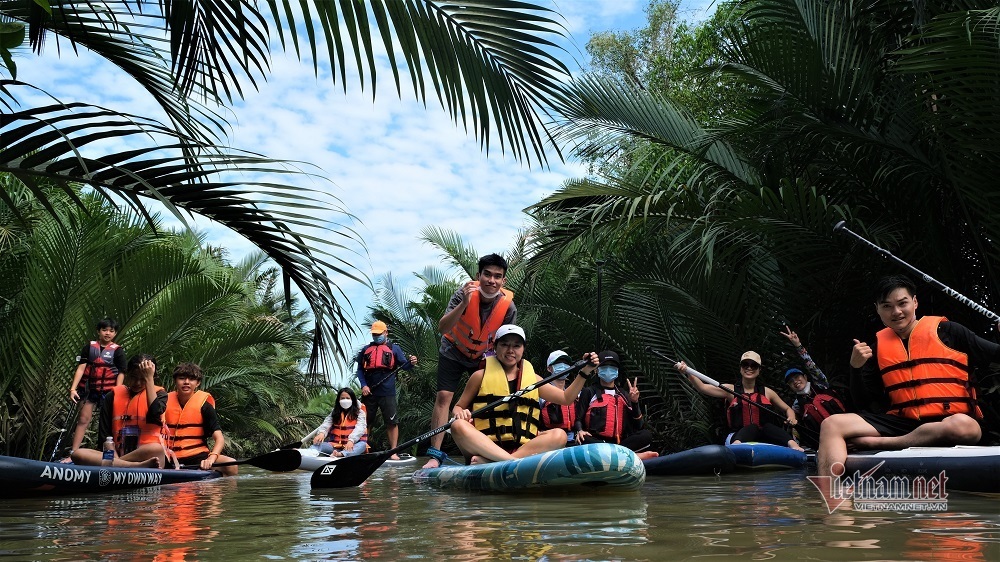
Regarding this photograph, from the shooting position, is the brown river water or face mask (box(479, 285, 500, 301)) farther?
face mask (box(479, 285, 500, 301))

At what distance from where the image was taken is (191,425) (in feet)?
31.3

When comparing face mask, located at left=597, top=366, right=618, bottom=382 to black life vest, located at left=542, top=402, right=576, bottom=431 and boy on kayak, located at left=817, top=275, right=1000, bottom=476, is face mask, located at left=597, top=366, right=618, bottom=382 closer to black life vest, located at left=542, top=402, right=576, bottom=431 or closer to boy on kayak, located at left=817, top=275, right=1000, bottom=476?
black life vest, located at left=542, top=402, right=576, bottom=431

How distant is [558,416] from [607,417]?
958 mm

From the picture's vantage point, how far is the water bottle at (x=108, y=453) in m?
8.55

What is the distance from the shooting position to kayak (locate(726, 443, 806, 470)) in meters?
8.84

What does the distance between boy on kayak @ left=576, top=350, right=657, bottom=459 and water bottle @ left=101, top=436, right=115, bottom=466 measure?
471 centimetres

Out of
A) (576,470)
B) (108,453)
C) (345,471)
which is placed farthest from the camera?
(108,453)

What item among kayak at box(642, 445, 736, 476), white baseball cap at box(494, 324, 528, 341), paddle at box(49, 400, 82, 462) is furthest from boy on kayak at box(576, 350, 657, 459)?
paddle at box(49, 400, 82, 462)

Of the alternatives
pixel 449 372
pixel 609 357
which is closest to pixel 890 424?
pixel 609 357

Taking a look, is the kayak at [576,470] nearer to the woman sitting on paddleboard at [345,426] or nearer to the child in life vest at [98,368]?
the child in life vest at [98,368]

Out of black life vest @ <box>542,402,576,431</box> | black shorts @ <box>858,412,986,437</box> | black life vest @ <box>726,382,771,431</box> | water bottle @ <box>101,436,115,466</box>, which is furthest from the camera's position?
black life vest @ <box>542,402,576,431</box>

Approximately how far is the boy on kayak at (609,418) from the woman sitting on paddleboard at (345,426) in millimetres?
3433

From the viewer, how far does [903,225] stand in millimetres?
8984

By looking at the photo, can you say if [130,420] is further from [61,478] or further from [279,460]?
[279,460]
